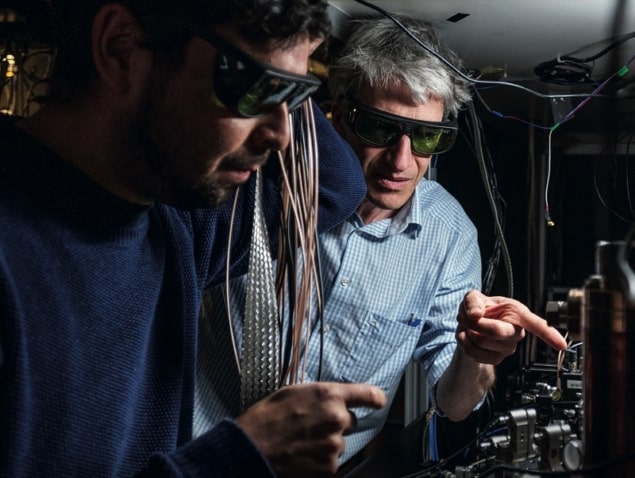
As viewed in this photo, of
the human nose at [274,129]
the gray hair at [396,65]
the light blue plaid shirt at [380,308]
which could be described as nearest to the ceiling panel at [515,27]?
the gray hair at [396,65]

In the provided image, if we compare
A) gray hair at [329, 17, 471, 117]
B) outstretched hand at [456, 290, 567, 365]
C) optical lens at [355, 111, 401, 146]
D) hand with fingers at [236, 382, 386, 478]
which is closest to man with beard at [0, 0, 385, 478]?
hand with fingers at [236, 382, 386, 478]

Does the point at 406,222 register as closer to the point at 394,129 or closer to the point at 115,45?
the point at 394,129

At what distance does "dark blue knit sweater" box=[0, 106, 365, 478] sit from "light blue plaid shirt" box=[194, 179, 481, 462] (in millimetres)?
662

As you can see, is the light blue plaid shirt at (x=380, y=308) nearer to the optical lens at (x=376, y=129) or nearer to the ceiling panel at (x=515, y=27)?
the optical lens at (x=376, y=129)

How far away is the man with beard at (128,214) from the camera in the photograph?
1.01 meters

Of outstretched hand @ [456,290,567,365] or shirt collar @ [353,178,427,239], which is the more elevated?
shirt collar @ [353,178,427,239]

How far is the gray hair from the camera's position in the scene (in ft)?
6.32

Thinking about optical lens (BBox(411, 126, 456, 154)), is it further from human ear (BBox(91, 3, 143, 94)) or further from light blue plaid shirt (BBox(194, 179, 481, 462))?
human ear (BBox(91, 3, 143, 94))

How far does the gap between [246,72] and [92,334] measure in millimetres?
440

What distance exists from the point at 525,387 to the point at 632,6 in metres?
0.95

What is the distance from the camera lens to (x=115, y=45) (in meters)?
1.14

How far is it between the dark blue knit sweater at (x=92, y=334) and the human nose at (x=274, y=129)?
22 cm

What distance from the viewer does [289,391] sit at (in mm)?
1029

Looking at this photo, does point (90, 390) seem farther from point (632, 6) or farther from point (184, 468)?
point (632, 6)
